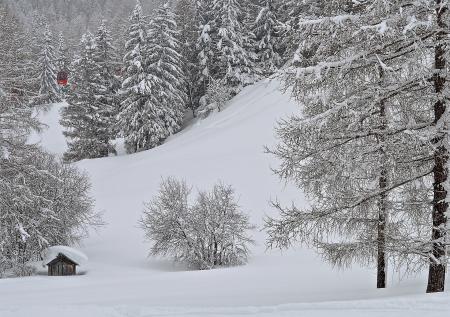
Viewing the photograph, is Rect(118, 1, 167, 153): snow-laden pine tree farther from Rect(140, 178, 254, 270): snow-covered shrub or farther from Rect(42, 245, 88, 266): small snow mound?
Rect(42, 245, 88, 266): small snow mound

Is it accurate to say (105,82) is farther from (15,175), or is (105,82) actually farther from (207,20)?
(15,175)

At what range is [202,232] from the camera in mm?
18297

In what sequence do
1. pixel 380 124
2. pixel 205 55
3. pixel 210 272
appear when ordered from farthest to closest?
1. pixel 205 55
2. pixel 210 272
3. pixel 380 124

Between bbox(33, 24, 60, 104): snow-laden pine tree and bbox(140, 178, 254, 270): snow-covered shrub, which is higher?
bbox(33, 24, 60, 104): snow-laden pine tree

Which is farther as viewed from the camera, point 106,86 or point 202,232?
point 106,86

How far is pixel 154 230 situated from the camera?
725 inches

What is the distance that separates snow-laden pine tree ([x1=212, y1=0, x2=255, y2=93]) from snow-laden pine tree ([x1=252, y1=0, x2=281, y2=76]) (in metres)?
1.21

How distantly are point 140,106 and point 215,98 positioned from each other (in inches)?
221

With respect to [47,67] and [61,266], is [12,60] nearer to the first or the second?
[61,266]

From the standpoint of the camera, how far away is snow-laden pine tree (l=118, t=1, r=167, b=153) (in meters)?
33.2

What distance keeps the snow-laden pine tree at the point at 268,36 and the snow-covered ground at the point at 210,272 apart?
11.6 feet

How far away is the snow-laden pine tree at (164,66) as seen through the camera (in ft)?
112

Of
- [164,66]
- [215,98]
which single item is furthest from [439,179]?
[164,66]

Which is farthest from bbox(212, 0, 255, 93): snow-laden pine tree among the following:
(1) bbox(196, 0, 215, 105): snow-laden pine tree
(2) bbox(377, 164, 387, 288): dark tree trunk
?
(2) bbox(377, 164, 387, 288): dark tree trunk
